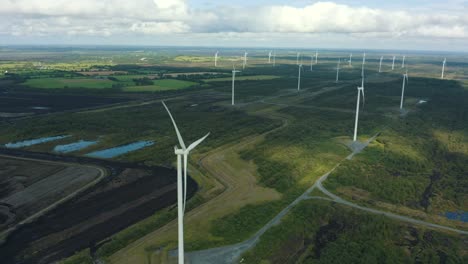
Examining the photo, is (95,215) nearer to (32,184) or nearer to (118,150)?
(32,184)

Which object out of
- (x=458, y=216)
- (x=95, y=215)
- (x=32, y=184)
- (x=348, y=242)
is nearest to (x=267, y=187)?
(x=348, y=242)

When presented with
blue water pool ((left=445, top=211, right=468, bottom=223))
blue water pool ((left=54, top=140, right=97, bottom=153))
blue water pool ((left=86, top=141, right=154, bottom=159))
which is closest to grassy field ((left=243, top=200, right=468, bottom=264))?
blue water pool ((left=445, top=211, right=468, bottom=223))

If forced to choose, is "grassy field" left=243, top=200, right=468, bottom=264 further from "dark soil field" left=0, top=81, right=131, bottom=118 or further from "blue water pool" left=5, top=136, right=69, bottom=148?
"dark soil field" left=0, top=81, right=131, bottom=118

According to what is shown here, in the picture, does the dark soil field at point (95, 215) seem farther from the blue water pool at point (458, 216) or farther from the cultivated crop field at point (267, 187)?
the blue water pool at point (458, 216)

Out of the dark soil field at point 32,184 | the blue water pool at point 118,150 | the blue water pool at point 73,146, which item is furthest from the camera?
the blue water pool at point 73,146

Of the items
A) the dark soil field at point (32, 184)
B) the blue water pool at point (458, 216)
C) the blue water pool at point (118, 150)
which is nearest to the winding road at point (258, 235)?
the blue water pool at point (458, 216)

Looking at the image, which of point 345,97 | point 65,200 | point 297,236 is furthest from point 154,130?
point 345,97
